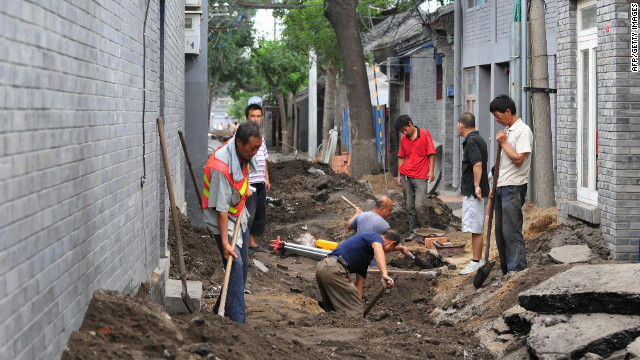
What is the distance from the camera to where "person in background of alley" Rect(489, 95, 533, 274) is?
807 cm

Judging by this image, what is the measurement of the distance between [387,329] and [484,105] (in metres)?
11.3

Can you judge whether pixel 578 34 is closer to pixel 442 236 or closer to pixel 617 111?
pixel 617 111

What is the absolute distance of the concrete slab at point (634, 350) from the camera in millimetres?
4871

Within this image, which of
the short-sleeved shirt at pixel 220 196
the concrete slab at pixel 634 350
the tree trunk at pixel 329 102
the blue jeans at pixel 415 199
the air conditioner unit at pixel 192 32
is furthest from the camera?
the tree trunk at pixel 329 102

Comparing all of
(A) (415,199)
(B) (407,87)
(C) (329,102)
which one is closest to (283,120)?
(C) (329,102)

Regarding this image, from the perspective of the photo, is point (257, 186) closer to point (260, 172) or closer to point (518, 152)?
point (260, 172)

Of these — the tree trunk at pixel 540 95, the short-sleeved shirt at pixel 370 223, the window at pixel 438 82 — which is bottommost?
the short-sleeved shirt at pixel 370 223

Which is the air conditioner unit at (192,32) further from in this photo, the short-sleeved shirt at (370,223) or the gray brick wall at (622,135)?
the gray brick wall at (622,135)

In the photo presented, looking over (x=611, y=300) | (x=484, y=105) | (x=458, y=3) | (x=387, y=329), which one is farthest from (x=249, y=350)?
(x=458, y=3)

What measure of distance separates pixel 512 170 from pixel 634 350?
3424 millimetres

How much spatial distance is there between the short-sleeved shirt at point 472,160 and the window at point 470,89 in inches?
355

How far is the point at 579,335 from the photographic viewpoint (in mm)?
5574

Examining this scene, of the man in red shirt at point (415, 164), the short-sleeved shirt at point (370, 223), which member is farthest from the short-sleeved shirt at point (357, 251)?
the man in red shirt at point (415, 164)

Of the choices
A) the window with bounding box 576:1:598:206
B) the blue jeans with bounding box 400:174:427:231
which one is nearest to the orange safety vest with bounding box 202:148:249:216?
the window with bounding box 576:1:598:206
